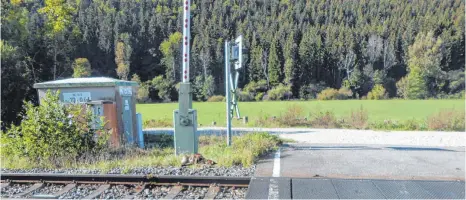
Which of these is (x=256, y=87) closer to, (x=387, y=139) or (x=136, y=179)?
(x=387, y=139)

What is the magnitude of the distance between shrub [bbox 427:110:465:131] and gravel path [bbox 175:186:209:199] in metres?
18.3

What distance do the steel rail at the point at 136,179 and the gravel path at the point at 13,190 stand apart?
13cm

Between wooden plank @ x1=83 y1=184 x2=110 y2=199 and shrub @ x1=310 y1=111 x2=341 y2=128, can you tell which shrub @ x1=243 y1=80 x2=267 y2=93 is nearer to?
shrub @ x1=310 y1=111 x2=341 y2=128

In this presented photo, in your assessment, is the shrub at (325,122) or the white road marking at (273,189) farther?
the shrub at (325,122)

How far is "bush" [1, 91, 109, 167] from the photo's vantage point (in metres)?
7.99

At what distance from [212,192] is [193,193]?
11.8 inches

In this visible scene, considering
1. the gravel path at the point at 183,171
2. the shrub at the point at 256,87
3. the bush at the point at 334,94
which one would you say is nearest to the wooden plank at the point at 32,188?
the gravel path at the point at 183,171

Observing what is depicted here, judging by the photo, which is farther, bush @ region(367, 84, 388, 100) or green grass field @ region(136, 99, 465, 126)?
bush @ region(367, 84, 388, 100)

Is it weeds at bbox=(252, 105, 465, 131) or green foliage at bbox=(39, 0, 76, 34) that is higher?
green foliage at bbox=(39, 0, 76, 34)

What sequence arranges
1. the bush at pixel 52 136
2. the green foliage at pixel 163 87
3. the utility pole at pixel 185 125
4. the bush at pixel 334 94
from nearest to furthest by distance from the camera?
the bush at pixel 52 136 < the utility pole at pixel 185 125 < the green foliage at pixel 163 87 < the bush at pixel 334 94

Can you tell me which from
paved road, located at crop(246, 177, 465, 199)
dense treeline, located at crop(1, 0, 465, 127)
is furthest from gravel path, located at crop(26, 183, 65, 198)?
dense treeline, located at crop(1, 0, 465, 127)

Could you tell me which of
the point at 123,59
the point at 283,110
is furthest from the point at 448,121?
the point at 123,59

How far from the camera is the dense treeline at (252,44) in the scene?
21.1m

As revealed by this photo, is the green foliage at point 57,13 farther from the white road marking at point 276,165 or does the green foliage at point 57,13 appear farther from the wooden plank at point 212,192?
the wooden plank at point 212,192
